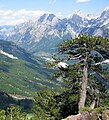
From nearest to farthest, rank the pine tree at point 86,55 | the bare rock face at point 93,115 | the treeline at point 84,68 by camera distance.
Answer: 1. the bare rock face at point 93,115
2. the pine tree at point 86,55
3. the treeline at point 84,68

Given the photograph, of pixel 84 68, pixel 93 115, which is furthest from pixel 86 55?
pixel 93 115

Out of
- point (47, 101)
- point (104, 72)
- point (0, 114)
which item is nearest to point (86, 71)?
point (104, 72)

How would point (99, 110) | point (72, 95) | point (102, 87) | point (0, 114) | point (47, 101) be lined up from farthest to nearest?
point (0, 114) → point (47, 101) → point (72, 95) → point (102, 87) → point (99, 110)

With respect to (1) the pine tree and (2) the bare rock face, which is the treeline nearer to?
(1) the pine tree

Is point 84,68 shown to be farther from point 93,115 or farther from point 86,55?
point 93,115

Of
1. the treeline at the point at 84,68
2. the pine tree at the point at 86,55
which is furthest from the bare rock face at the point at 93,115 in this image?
the pine tree at the point at 86,55

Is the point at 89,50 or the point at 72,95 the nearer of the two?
the point at 89,50

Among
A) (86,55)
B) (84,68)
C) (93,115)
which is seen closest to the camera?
(93,115)

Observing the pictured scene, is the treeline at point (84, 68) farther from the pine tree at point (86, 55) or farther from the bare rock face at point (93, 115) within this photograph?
the bare rock face at point (93, 115)

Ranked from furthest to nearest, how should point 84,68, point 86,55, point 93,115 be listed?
1. point 84,68
2. point 86,55
3. point 93,115

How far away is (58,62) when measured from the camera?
52750 mm

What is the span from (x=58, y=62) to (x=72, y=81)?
5.24 meters

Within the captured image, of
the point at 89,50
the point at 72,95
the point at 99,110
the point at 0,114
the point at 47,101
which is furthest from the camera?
the point at 0,114

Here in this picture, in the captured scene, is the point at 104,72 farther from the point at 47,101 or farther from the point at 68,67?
the point at 47,101
